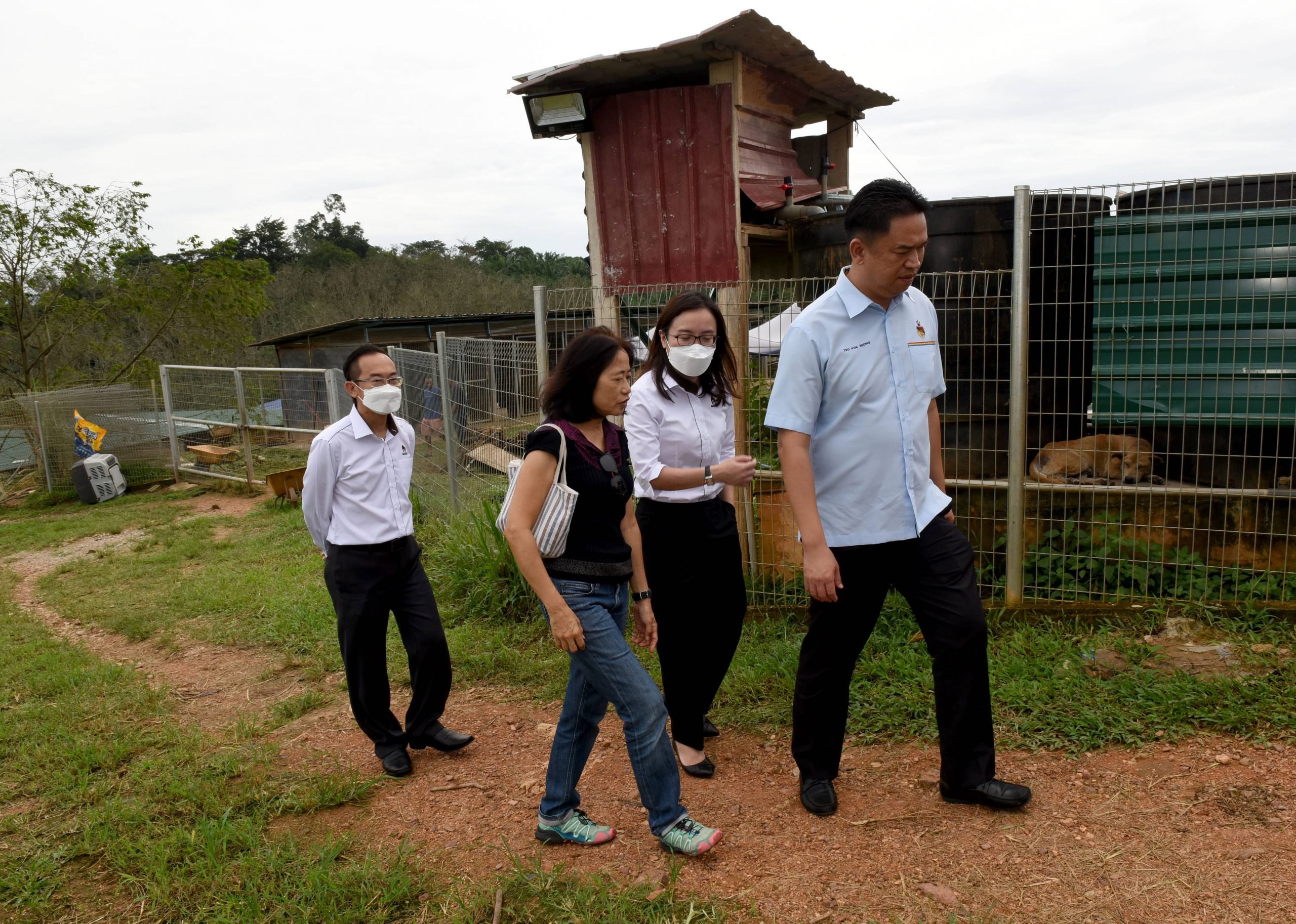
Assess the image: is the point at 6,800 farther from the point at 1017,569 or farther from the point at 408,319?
the point at 408,319

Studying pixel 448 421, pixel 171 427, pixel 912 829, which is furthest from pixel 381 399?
pixel 171 427

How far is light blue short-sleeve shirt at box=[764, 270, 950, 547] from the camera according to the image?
9.03 feet

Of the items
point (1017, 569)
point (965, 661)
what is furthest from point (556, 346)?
point (965, 661)

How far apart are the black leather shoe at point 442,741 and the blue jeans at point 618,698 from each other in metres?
1.13

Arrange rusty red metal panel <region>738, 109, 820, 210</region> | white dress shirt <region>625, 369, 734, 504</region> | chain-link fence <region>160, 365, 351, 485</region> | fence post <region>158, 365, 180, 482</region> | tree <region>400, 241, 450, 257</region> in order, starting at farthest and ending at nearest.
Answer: tree <region>400, 241, 450, 257</region>, fence post <region>158, 365, 180, 482</region>, chain-link fence <region>160, 365, 351, 485</region>, rusty red metal panel <region>738, 109, 820, 210</region>, white dress shirt <region>625, 369, 734, 504</region>

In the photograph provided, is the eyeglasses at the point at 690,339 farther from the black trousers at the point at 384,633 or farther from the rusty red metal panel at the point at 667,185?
the rusty red metal panel at the point at 667,185

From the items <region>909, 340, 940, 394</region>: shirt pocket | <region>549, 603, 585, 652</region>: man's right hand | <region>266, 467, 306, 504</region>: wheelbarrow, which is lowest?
<region>266, 467, 306, 504</region>: wheelbarrow

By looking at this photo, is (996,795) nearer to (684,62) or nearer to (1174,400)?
(1174,400)

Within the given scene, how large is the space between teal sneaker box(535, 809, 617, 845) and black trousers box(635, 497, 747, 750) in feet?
1.79

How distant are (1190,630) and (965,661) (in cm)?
193

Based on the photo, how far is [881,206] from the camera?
2629 millimetres

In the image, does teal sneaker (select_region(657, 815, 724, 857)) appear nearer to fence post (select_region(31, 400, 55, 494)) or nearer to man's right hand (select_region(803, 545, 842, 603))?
man's right hand (select_region(803, 545, 842, 603))

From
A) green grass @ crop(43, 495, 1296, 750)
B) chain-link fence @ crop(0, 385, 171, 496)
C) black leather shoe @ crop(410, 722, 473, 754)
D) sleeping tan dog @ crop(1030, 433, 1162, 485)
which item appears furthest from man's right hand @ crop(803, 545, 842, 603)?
chain-link fence @ crop(0, 385, 171, 496)

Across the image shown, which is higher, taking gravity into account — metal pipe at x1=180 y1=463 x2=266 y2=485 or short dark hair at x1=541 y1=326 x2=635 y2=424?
short dark hair at x1=541 y1=326 x2=635 y2=424
